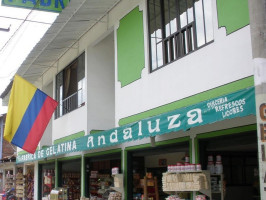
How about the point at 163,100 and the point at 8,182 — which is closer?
the point at 163,100

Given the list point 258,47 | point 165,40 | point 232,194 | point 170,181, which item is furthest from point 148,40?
point 258,47

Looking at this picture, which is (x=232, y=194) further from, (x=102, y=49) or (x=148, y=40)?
(x=102, y=49)

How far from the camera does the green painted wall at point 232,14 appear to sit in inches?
301

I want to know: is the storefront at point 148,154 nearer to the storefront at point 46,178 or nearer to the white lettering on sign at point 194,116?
the white lettering on sign at point 194,116

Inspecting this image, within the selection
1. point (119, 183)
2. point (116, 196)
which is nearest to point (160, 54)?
point (119, 183)

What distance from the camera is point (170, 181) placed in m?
8.91

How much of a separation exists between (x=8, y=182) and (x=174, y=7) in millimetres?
18001

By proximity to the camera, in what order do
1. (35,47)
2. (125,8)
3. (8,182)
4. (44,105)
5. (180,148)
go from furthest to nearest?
1. (8,182)
2. (35,47)
3. (44,105)
4. (125,8)
5. (180,148)

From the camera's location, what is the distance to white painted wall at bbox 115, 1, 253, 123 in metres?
7.68

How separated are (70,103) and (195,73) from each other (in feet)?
29.5

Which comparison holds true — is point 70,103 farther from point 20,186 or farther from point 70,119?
Result: point 20,186

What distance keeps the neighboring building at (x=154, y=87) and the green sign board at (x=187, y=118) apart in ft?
0.06

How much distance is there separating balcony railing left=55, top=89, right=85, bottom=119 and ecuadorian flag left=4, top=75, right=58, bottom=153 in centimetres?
217

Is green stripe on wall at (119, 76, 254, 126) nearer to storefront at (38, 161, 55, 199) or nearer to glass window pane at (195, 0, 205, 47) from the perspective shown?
glass window pane at (195, 0, 205, 47)
